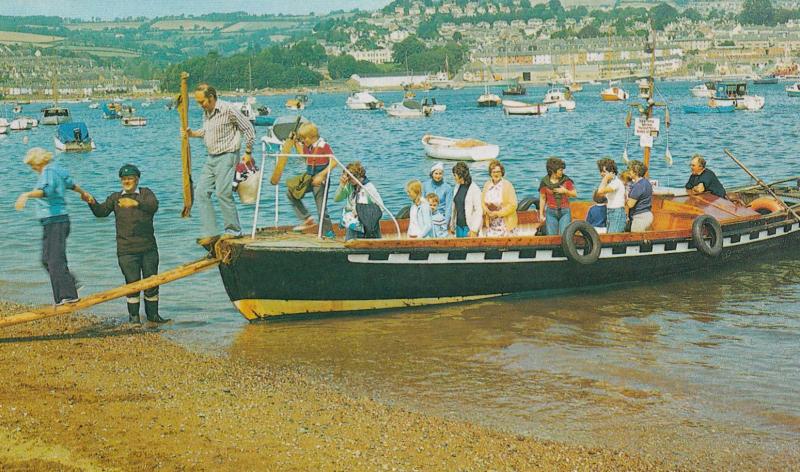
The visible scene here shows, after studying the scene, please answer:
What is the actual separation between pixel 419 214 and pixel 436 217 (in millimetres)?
340

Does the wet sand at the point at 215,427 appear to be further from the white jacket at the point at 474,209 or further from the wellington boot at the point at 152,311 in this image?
the white jacket at the point at 474,209

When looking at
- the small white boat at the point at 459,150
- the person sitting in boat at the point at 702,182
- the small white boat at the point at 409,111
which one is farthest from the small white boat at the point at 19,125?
the person sitting in boat at the point at 702,182

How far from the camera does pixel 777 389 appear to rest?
33.7 ft

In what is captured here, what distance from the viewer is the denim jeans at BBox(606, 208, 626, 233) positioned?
15195 millimetres

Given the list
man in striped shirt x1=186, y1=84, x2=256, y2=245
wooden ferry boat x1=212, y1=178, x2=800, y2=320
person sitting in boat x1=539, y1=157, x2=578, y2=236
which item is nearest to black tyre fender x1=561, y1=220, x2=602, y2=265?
wooden ferry boat x1=212, y1=178, x2=800, y2=320

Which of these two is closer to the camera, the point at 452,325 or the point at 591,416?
the point at 591,416

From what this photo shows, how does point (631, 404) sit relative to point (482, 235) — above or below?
below

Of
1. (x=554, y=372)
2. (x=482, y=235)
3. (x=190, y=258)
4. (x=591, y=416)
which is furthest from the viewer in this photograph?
(x=190, y=258)

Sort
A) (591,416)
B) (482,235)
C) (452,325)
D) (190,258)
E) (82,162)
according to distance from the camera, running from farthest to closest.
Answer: (82,162)
(190,258)
(482,235)
(452,325)
(591,416)

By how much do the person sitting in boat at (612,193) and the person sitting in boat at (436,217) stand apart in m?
2.46

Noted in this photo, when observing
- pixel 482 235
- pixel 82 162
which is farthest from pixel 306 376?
pixel 82 162

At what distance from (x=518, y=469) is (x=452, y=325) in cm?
533

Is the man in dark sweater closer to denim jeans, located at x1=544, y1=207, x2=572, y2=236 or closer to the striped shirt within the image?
the striped shirt

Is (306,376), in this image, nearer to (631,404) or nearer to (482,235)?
(631,404)
